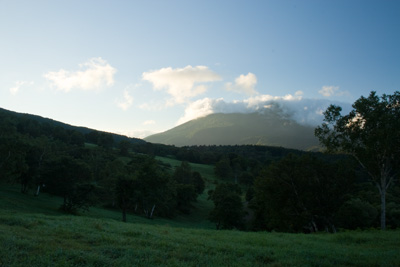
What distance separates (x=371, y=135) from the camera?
2877cm

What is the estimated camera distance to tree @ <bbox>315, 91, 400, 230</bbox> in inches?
1102

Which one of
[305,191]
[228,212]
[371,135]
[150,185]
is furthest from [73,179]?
[371,135]

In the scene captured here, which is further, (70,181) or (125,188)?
(125,188)

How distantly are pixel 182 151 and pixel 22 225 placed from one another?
162679 millimetres

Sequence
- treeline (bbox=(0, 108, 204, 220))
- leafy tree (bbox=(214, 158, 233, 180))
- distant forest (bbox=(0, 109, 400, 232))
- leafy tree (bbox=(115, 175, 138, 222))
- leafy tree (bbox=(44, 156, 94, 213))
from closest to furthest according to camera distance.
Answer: distant forest (bbox=(0, 109, 400, 232)) → leafy tree (bbox=(44, 156, 94, 213)) → treeline (bbox=(0, 108, 204, 220)) → leafy tree (bbox=(115, 175, 138, 222)) → leafy tree (bbox=(214, 158, 233, 180))

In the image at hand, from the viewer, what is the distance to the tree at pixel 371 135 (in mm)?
28000

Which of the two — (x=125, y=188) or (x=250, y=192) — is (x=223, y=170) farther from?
(x=125, y=188)

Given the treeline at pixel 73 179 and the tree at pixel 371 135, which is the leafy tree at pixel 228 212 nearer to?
the treeline at pixel 73 179

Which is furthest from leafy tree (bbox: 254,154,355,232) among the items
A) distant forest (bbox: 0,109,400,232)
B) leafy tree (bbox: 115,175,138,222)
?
leafy tree (bbox: 115,175,138,222)

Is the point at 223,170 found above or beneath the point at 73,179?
beneath

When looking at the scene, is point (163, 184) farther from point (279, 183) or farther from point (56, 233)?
point (56, 233)

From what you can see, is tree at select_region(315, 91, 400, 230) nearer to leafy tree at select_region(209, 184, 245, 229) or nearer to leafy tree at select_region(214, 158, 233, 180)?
leafy tree at select_region(209, 184, 245, 229)

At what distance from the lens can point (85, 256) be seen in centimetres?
912

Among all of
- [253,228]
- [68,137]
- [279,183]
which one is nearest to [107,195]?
[253,228]
